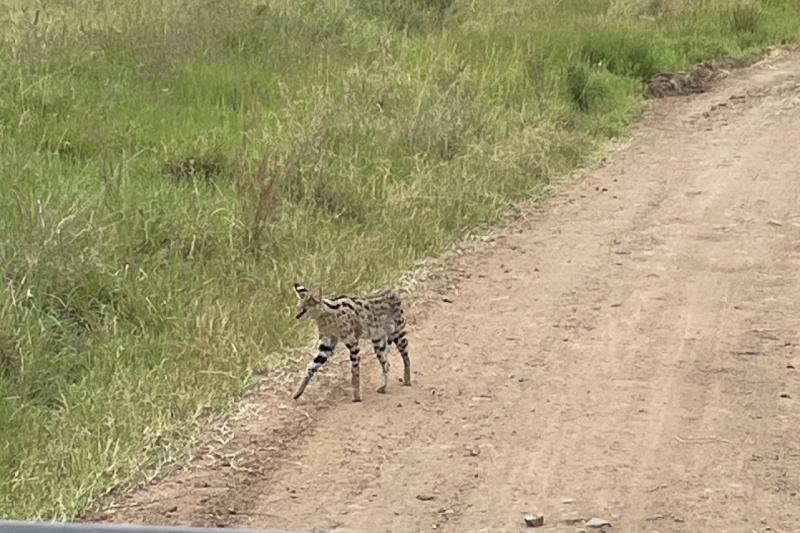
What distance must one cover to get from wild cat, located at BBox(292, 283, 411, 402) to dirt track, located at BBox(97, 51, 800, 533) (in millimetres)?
154

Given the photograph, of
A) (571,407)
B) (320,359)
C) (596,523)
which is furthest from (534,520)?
(320,359)

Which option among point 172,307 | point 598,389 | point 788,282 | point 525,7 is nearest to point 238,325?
point 172,307

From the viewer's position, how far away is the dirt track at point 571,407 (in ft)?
16.4

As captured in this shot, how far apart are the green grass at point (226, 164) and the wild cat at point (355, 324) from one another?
1.36 ft

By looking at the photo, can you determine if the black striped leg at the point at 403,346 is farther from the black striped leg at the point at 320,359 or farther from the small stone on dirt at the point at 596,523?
the small stone on dirt at the point at 596,523

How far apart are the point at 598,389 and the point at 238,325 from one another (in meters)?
1.66

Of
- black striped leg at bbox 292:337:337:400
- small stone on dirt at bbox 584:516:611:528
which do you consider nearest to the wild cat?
black striped leg at bbox 292:337:337:400

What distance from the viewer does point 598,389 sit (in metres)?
6.15

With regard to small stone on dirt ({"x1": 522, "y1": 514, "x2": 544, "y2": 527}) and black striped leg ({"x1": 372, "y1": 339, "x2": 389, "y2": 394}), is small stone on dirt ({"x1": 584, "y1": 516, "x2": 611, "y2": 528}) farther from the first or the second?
black striped leg ({"x1": 372, "y1": 339, "x2": 389, "y2": 394})

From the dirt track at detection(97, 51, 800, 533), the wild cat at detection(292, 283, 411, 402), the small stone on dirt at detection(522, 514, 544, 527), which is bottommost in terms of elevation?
the dirt track at detection(97, 51, 800, 533)

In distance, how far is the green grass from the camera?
5961 millimetres

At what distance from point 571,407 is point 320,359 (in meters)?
1.04

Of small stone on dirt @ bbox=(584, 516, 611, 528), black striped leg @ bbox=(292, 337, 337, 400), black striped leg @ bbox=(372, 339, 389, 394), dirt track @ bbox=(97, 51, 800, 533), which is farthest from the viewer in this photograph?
black striped leg @ bbox=(372, 339, 389, 394)

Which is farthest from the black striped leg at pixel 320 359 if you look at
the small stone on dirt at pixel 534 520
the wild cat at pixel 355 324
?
the small stone on dirt at pixel 534 520
